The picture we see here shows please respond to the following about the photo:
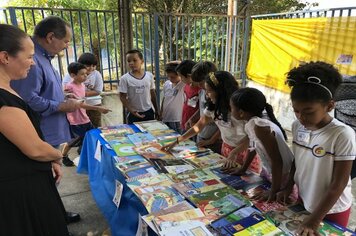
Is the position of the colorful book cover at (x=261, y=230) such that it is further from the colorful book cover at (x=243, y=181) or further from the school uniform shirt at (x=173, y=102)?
the school uniform shirt at (x=173, y=102)

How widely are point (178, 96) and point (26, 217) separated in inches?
77.7

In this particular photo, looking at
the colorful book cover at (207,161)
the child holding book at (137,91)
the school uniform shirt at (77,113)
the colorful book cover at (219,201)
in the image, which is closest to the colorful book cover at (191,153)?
the colorful book cover at (207,161)

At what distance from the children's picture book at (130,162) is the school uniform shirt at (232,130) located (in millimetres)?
571

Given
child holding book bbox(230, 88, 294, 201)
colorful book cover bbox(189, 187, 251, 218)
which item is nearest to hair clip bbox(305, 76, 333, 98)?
child holding book bbox(230, 88, 294, 201)

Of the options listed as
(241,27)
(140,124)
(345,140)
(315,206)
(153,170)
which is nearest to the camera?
(345,140)

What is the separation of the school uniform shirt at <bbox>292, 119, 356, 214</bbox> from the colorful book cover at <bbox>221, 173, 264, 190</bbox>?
0.25 metres

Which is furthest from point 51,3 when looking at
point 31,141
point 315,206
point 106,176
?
point 315,206

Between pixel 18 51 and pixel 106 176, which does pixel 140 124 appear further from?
pixel 18 51

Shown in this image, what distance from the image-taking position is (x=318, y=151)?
1.16 m

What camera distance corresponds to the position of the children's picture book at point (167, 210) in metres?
1.16

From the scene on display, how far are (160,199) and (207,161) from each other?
1.83ft

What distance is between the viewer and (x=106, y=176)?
6.64 feet

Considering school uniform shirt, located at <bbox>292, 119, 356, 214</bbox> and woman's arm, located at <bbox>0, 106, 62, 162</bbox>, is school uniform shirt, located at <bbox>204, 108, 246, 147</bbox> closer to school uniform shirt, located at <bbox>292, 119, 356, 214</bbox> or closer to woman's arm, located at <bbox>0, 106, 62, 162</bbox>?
school uniform shirt, located at <bbox>292, 119, 356, 214</bbox>

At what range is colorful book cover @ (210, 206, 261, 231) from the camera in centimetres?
115
